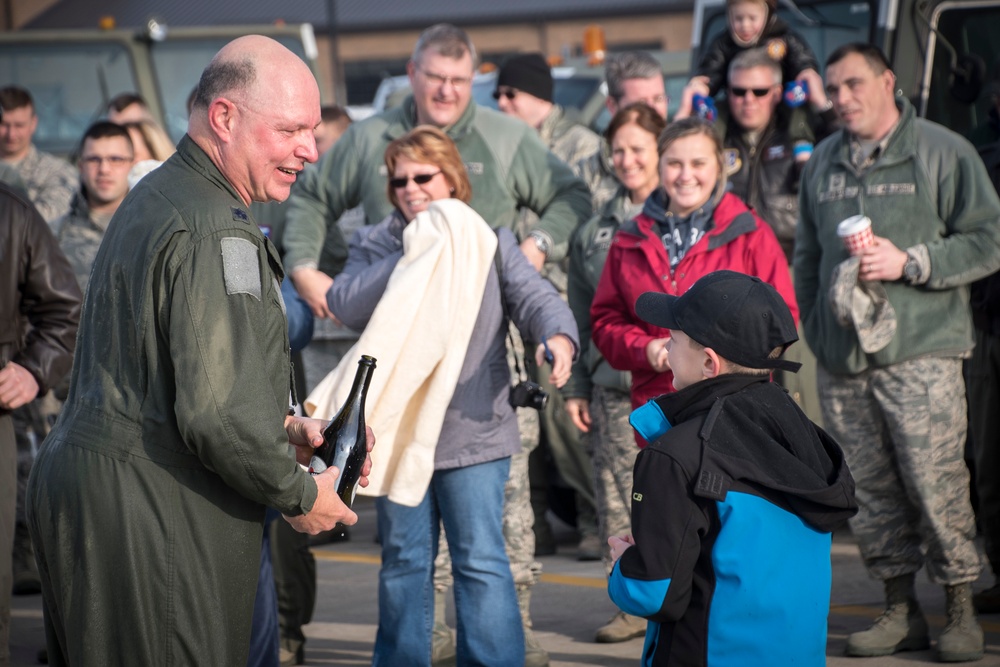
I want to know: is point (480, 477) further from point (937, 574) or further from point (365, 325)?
point (937, 574)

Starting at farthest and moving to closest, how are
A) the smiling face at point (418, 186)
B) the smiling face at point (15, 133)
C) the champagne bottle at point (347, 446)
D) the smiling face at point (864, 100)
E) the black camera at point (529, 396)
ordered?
the smiling face at point (15, 133), the smiling face at point (864, 100), the smiling face at point (418, 186), the black camera at point (529, 396), the champagne bottle at point (347, 446)

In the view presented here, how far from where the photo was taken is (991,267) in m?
5.32

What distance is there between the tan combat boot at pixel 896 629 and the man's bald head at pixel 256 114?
3.23m

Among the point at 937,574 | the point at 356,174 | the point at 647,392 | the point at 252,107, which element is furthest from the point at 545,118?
the point at 252,107

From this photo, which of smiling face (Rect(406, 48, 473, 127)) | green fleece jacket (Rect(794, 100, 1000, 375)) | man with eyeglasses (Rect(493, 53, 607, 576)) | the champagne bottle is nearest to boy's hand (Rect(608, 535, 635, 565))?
the champagne bottle

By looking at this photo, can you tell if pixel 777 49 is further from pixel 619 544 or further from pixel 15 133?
pixel 15 133

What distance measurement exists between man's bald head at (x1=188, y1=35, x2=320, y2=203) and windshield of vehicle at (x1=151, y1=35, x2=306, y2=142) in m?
9.71

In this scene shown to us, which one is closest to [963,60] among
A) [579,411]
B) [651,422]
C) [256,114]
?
[579,411]

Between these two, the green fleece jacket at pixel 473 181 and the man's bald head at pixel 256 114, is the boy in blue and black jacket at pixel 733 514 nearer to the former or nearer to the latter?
the man's bald head at pixel 256 114

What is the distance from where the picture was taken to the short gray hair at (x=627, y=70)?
26.5ft

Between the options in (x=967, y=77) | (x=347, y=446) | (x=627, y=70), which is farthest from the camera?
(x=627, y=70)

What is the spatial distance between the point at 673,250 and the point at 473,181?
1120 mm

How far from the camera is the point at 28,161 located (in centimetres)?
925

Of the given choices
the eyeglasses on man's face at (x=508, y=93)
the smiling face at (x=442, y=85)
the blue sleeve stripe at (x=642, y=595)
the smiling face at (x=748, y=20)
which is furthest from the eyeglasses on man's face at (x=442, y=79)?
the blue sleeve stripe at (x=642, y=595)
